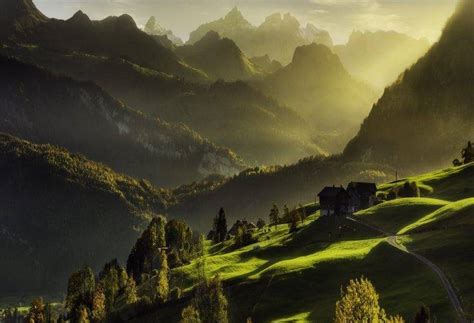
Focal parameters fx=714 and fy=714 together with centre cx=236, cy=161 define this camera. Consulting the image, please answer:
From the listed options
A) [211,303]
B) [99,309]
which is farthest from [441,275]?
[99,309]

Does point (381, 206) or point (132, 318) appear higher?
point (381, 206)

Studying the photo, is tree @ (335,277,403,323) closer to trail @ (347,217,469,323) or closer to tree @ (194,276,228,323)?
trail @ (347,217,469,323)

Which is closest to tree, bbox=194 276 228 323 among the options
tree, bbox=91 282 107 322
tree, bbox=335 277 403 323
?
tree, bbox=335 277 403 323

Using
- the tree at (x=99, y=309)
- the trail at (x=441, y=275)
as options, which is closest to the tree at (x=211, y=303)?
the trail at (x=441, y=275)

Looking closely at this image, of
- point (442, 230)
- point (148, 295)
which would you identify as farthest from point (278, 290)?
point (148, 295)

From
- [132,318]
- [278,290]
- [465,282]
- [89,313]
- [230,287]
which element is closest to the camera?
[465,282]

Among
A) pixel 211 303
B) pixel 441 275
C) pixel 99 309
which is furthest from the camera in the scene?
pixel 99 309

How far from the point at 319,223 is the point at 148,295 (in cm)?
4869

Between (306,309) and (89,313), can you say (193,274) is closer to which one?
(89,313)

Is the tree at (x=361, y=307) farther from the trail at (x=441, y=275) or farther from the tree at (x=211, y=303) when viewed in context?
the tree at (x=211, y=303)

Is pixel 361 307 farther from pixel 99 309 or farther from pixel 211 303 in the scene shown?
pixel 99 309

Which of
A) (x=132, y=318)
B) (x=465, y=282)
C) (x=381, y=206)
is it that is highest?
(x=381, y=206)

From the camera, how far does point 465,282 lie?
352 ft

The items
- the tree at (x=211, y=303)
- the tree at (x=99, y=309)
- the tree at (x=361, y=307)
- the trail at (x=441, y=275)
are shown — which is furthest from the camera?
the tree at (x=99, y=309)
